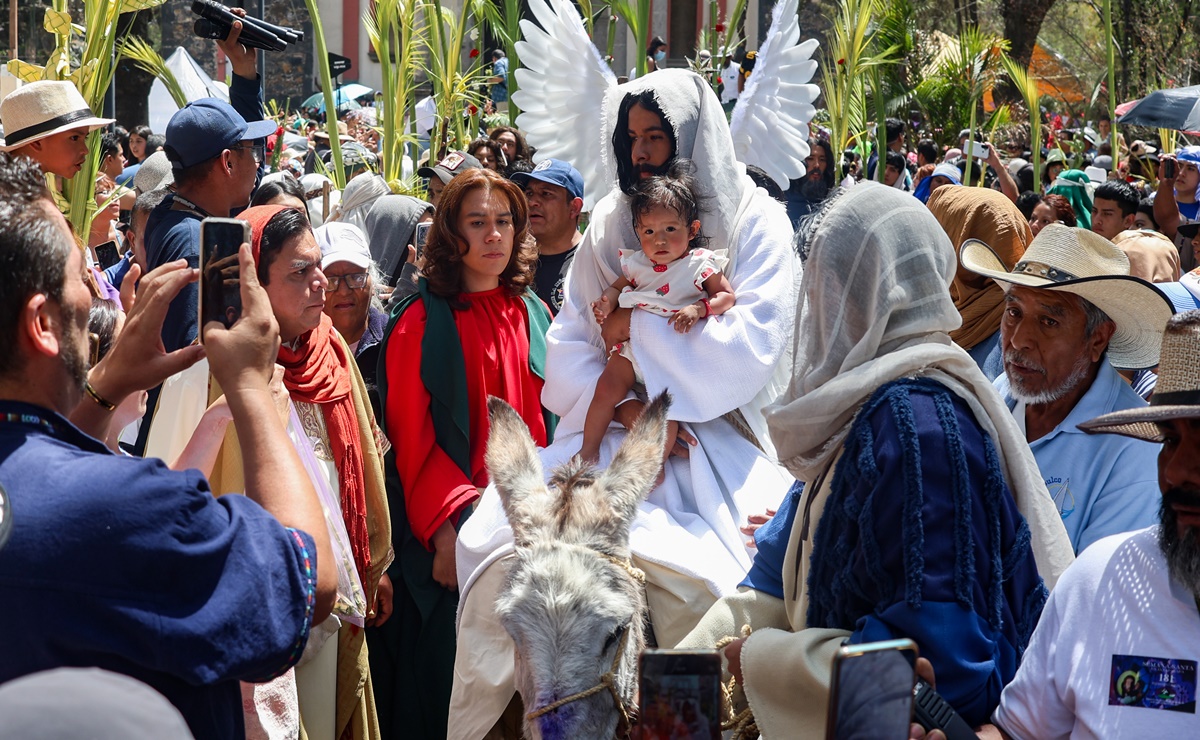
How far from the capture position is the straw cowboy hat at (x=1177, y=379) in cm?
216

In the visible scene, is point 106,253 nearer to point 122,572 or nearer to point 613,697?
point 613,697

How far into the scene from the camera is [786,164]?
19.7 ft

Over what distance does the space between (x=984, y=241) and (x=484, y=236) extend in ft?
6.60

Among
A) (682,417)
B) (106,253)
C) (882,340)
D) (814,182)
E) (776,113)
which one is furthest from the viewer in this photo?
(814,182)

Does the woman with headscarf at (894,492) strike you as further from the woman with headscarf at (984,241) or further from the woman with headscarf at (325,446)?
the woman with headscarf at (984,241)

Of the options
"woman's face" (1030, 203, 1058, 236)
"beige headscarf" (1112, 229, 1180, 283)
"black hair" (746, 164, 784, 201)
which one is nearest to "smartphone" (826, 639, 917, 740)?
"black hair" (746, 164, 784, 201)

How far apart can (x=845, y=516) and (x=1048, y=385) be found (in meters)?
1.33

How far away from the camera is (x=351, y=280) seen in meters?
4.98

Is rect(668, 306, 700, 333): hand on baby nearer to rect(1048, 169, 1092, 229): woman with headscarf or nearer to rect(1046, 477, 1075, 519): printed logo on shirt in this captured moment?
rect(1046, 477, 1075, 519): printed logo on shirt

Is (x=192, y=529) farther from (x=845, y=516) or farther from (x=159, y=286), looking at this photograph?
(x=845, y=516)

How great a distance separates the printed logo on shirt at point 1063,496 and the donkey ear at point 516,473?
1.40 m

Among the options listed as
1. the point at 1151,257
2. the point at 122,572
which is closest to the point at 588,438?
the point at 122,572

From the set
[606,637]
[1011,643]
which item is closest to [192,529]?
[606,637]

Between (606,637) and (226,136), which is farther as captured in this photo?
(226,136)
